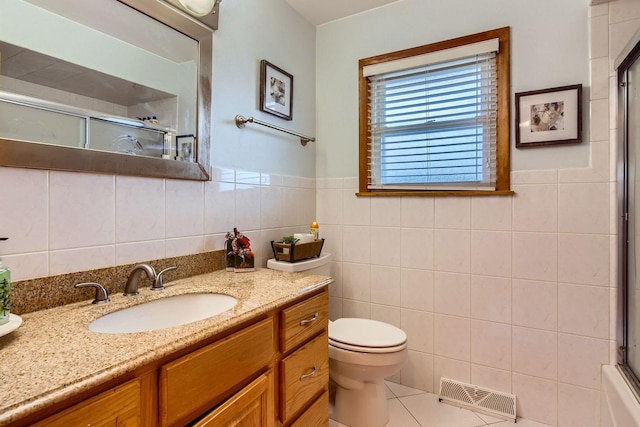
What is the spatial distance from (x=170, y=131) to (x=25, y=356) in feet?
3.17

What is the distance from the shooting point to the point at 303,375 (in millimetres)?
1310

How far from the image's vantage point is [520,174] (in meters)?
1.81

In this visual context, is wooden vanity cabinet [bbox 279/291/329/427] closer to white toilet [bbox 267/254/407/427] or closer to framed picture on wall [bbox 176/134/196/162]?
white toilet [bbox 267/254/407/427]

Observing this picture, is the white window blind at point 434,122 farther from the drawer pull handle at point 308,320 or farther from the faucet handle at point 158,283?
the faucet handle at point 158,283

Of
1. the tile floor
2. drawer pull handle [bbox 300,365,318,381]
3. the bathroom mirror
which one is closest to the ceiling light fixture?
the bathroom mirror

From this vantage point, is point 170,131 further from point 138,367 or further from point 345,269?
point 345,269

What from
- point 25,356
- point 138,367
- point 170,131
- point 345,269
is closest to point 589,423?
point 345,269

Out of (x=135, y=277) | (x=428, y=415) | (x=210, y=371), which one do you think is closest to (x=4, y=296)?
(x=135, y=277)

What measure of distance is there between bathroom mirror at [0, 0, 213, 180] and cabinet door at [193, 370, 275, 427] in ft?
2.82

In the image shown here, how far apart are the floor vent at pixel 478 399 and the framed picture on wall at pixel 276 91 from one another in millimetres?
1866

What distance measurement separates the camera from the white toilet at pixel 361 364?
161cm

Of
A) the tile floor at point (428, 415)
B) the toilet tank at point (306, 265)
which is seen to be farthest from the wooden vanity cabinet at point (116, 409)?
the tile floor at point (428, 415)

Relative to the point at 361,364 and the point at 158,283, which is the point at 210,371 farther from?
the point at 361,364

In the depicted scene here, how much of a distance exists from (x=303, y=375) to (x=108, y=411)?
0.76m
